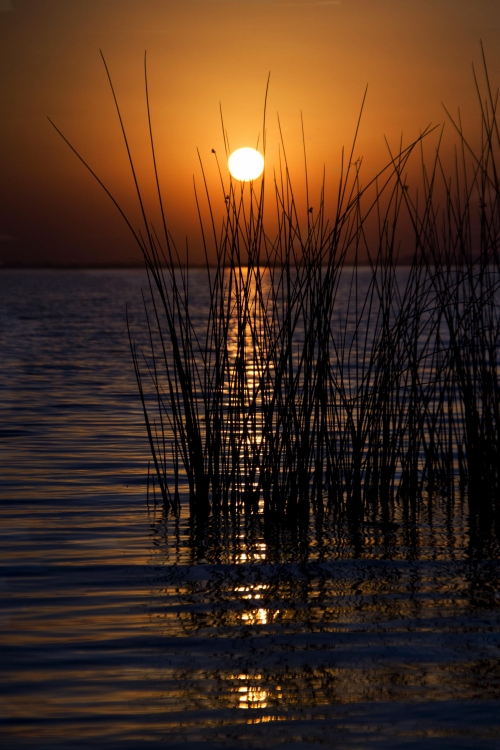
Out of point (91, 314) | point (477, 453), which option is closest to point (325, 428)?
point (477, 453)

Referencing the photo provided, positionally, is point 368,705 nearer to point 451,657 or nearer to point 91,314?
point 451,657

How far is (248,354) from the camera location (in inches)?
461

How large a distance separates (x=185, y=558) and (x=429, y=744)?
122 centimetres

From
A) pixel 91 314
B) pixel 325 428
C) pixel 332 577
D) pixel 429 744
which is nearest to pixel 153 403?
pixel 325 428

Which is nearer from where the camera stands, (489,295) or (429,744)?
(429,744)

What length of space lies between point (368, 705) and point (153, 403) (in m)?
4.98

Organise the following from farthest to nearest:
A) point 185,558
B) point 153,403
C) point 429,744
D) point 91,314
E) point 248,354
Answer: point 91,314 → point 248,354 → point 153,403 → point 185,558 → point 429,744

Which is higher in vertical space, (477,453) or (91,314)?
(91,314)

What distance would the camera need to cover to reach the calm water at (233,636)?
5.55 feet

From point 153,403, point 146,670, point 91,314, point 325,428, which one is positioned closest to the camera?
point 146,670

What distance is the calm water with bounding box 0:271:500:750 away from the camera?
5.55 ft

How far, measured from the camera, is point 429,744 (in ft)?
5.33

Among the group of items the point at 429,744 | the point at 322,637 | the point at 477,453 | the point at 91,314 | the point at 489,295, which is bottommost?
the point at 429,744

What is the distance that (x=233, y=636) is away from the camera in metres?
2.10
